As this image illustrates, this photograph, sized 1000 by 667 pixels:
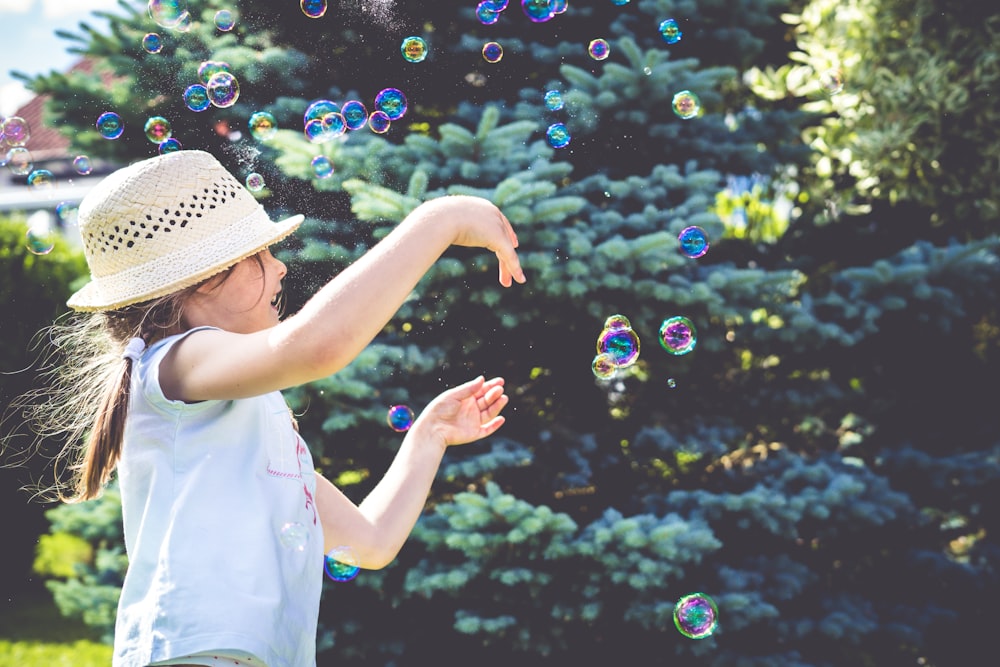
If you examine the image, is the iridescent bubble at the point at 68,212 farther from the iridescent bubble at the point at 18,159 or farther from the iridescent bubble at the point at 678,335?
the iridescent bubble at the point at 678,335

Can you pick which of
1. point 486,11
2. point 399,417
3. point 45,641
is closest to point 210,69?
point 486,11

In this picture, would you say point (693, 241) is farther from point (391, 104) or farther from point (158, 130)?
point (158, 130)

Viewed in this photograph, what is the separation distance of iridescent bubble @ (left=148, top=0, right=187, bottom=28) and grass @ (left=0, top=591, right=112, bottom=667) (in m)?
2.94

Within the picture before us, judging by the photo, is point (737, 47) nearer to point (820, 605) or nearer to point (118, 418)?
point (820, 605)

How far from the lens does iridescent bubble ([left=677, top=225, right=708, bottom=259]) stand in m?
3.04

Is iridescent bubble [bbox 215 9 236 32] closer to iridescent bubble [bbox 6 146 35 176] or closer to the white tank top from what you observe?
iridescent bubble [bbox 6 146 35 176]

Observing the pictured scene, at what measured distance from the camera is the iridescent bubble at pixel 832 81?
12.7 ft

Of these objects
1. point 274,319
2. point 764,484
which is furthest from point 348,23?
point 764,484

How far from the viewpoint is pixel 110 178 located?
145 centimetres

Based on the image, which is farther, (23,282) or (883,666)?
(23,282)

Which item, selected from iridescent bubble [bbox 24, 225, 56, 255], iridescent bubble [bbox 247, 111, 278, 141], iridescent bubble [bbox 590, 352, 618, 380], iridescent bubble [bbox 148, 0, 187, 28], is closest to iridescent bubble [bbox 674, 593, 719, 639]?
iridescent bubble [bbox 590, 352, 618, 380]

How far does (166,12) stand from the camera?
2.73 meters

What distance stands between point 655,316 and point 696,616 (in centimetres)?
111

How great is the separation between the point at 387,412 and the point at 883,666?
2276 millimetres
